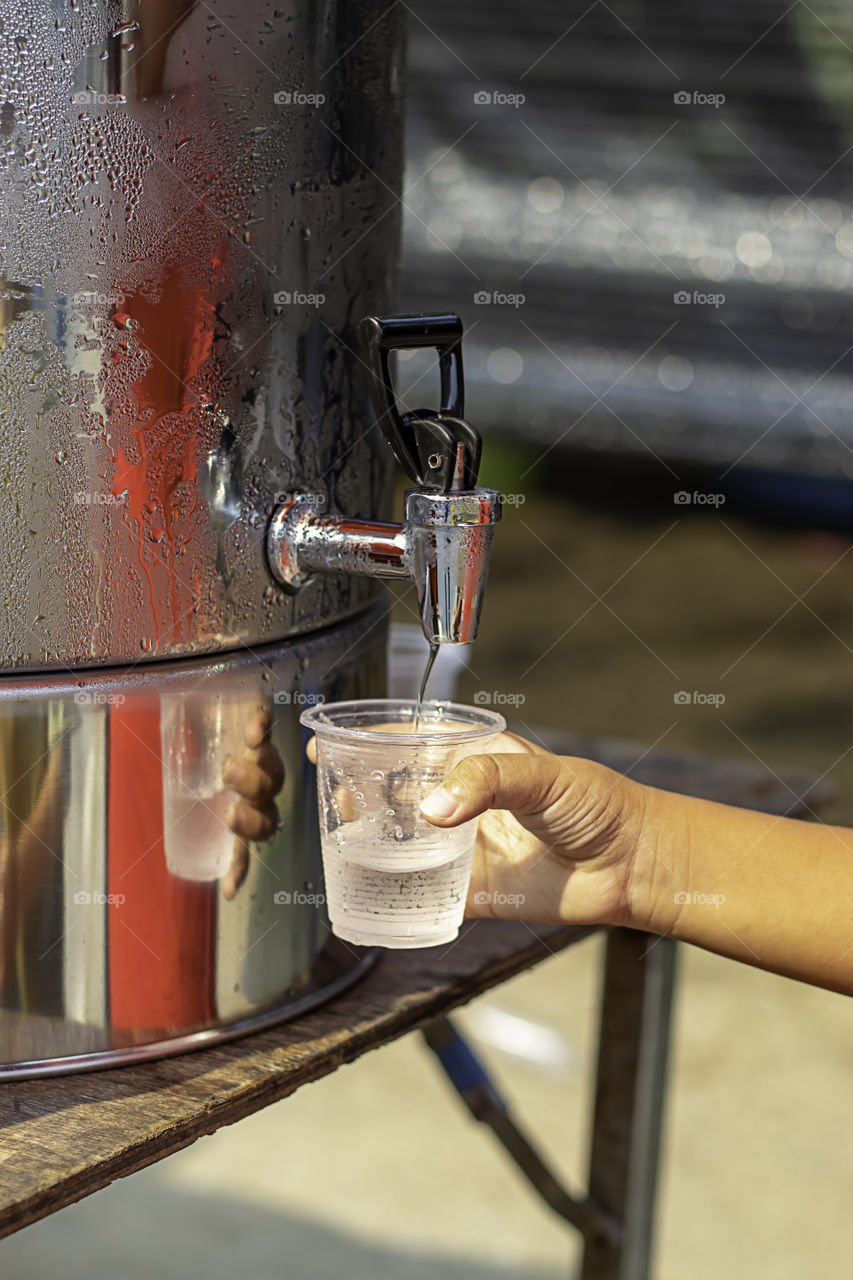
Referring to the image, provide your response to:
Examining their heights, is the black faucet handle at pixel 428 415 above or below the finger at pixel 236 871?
above

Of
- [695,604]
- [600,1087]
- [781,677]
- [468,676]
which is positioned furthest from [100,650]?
[695,604]

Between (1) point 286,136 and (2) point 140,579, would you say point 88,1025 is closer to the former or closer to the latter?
(2) point 140,579

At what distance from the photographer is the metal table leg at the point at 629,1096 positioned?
1.37 metres

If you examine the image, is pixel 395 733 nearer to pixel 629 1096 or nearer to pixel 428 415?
pixel 428 415

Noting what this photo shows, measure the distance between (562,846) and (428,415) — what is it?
0.32 meters

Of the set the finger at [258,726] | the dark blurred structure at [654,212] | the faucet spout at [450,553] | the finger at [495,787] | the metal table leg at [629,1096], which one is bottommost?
the metal table leg at [629,1096]

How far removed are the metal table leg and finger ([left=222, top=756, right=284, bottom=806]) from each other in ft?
1.90

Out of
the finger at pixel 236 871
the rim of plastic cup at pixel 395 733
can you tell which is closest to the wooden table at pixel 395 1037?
the finger at pixel 236 871

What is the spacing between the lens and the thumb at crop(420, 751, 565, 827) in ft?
2.55

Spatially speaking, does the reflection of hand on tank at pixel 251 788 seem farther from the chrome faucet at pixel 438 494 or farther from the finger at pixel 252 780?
the chrome faucet at pixel 438 494

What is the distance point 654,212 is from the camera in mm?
4824

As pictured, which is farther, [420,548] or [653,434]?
[653,434]

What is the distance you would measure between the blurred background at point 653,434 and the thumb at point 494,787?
A: 154 cm

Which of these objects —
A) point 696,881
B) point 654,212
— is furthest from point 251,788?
point 654,212
